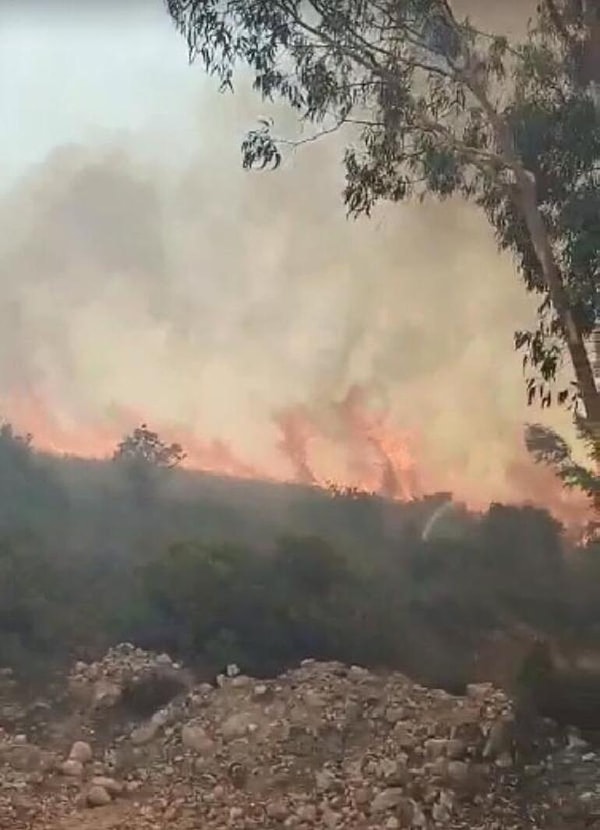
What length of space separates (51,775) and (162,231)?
121cm

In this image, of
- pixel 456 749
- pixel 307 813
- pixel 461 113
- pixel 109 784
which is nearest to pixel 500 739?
pixel 456 749

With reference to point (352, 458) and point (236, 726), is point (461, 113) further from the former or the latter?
point (236, 726)

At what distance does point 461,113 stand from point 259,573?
3.65 ft

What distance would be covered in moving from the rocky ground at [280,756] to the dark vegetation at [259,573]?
6 cm

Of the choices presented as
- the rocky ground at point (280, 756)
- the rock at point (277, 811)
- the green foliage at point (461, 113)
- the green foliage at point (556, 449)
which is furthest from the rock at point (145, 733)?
the green foliage at point (461, 113)

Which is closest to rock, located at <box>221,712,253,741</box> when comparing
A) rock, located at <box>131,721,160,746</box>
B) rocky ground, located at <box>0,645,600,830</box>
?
rocky ground, located at <box>0,645,600,830</box>

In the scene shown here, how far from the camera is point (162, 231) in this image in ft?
7.91

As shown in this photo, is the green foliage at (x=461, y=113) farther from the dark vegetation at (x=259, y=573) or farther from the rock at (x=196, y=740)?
the rock at (x=196, y=740)

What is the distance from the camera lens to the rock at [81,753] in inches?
86.1

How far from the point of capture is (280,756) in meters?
2.16

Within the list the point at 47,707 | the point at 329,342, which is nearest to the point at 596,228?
the point at 329,342

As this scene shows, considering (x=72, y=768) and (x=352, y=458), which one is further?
(x=352, y=458)

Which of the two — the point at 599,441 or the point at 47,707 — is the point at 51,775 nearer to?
Result: the point at 47,707

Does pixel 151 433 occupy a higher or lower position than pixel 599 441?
higher
